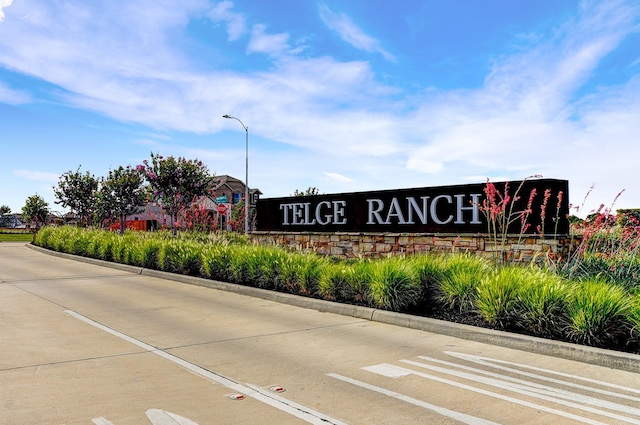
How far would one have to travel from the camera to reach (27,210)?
52344 millimetres

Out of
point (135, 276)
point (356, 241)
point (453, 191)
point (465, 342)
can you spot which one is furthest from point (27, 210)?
point (465, 342)

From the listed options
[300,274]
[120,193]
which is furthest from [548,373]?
[120,193]

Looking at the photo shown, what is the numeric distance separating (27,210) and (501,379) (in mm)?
56618

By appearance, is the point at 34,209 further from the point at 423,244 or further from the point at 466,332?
the point at 466,332

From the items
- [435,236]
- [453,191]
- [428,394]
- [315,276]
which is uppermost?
[453,191]

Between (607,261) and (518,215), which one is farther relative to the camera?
(518,215)

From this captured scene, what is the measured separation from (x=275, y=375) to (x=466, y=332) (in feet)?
10.5

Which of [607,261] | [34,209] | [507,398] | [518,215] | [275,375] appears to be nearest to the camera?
[507,398]

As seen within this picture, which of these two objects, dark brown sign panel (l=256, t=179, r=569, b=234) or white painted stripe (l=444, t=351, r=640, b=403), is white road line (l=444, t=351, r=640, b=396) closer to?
white painted stripe (l=444, t=351, r=640, b=403)

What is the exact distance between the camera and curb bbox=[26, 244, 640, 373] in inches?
240

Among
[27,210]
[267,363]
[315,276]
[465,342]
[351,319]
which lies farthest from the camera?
[27,210]

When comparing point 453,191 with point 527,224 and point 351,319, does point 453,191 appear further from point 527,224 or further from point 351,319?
point 351,319

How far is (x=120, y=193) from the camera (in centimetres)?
3431

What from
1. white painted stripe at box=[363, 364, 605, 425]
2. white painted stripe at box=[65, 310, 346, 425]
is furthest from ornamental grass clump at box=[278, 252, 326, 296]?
white painted stripe at box=[363, 364, 605, 425]
